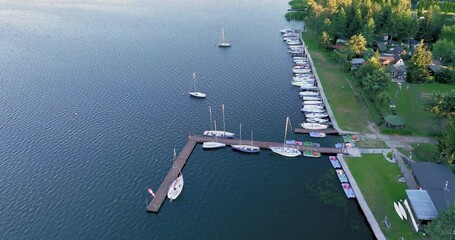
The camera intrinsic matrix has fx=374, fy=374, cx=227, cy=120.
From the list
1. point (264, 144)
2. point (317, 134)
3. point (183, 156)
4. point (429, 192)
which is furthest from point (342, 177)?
point (183, 156)

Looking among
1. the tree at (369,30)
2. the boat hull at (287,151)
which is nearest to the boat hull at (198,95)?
the boat hull at (287,151)

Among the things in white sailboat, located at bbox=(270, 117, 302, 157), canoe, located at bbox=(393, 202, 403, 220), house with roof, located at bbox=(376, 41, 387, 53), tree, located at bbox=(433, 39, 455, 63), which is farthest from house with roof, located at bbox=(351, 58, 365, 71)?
canoe, located at bbox=(393, 202, 403, 220)

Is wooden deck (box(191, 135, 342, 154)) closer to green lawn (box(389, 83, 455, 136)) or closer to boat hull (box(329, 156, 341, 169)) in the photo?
boat hull (box(329, 156, 341, 169))

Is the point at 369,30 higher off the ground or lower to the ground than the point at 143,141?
higher

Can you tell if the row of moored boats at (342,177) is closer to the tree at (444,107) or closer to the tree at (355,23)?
the tree at (444,107)

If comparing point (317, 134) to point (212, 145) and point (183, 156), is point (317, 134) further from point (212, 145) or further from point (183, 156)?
point (183, 156)
